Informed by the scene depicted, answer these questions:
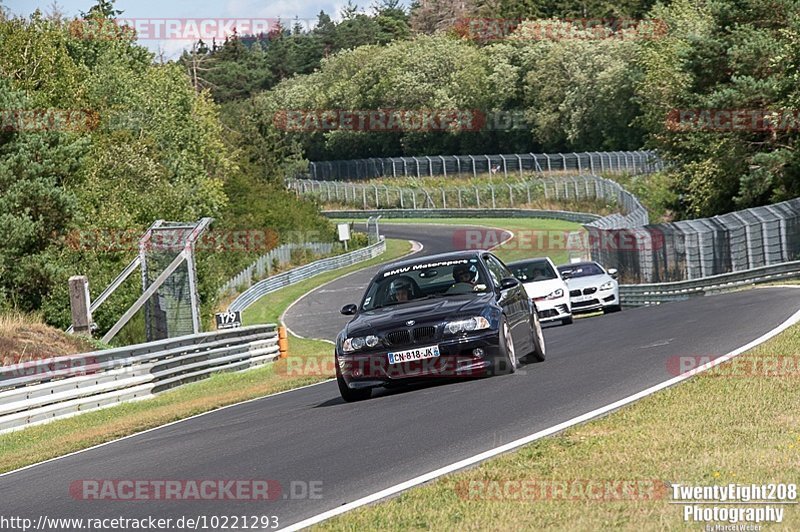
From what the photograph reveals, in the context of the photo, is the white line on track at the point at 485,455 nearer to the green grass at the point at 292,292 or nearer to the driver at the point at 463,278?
the driver at the point at 463,278

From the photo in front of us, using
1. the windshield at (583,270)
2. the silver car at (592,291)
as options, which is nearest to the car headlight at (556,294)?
the silver car at (592,291)

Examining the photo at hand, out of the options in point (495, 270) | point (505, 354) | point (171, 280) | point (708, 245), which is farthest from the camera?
point (708, 245)

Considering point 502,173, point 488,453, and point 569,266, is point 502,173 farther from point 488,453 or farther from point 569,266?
point 488,453

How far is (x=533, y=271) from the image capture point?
90.7 ft

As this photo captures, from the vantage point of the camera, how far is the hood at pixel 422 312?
1382 cm

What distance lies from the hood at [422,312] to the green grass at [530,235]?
4849 cm

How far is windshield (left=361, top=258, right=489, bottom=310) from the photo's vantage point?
48.8ft

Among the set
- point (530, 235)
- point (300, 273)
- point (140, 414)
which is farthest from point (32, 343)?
point (530, 235)

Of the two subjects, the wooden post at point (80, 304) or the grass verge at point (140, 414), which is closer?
the grass verge at point (140, 414)

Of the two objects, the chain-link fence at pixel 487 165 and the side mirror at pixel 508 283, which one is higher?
the side mirror at pixel 508 283

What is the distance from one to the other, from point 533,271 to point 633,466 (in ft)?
64.7

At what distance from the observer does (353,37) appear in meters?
168
